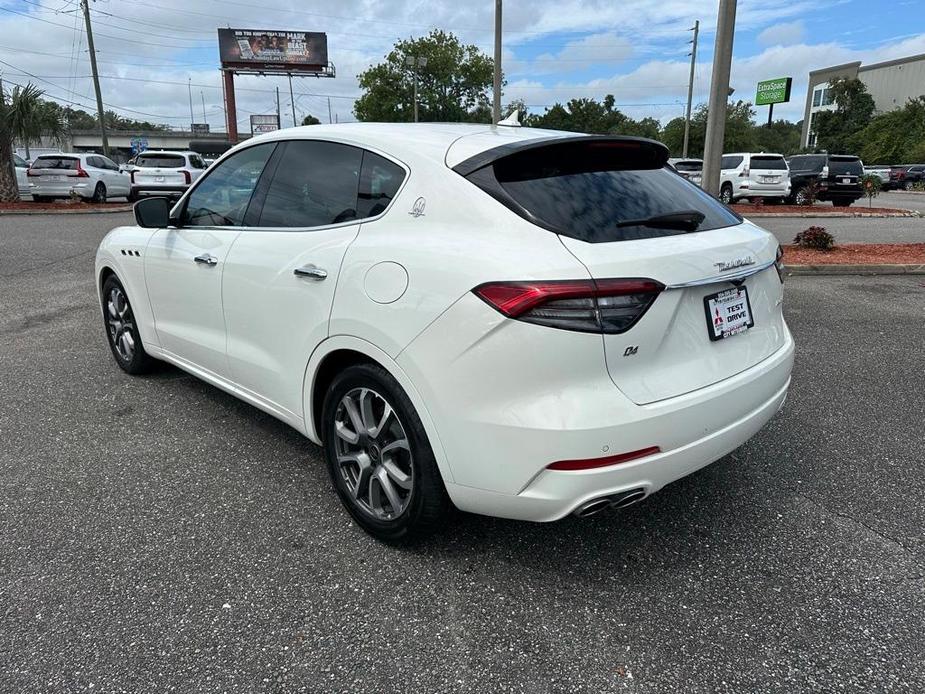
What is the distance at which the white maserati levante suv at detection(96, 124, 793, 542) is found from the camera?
7.02ft

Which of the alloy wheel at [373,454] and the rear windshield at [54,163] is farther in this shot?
the rear windshield at [54,163]

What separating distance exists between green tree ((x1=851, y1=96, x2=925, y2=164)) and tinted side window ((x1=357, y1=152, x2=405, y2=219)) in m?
65.4

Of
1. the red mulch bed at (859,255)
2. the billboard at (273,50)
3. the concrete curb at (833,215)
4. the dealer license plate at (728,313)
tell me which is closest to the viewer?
the dealer license plate at (728,313)

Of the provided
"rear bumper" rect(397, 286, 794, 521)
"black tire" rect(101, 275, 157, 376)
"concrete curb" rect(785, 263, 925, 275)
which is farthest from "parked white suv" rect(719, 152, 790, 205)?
"rear bumper" rect(397, 286, 794, 521)

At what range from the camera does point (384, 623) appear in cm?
234

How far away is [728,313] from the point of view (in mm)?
2529

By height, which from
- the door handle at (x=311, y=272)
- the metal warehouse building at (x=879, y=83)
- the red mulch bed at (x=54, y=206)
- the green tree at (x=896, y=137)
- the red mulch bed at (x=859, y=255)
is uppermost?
the metal warehouse building at (x=879, y=83)

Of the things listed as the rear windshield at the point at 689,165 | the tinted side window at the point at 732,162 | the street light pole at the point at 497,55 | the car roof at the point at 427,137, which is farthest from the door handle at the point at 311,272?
the rear windshield at the point at 689,165

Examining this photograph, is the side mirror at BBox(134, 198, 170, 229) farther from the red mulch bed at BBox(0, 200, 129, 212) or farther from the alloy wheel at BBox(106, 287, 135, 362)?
the red mulch bed at BBox(0, 200, 129, 212)

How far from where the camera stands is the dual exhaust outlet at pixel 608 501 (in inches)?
87.4

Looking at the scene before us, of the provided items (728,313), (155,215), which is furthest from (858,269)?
(155,215)

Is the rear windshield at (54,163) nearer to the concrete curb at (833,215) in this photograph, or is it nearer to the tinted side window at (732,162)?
the concrete curb at (833,215)

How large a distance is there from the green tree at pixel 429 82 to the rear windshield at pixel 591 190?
215 ft

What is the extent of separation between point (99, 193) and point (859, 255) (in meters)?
20.9
